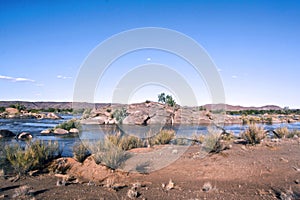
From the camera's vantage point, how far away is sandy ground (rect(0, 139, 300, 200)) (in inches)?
284

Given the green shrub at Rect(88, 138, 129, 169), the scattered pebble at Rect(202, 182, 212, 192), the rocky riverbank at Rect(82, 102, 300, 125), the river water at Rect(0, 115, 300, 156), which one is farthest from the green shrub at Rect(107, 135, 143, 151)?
the rocky riverbank at Rect(82, 102, 300, 125)

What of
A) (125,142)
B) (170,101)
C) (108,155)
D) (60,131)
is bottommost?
(60,131)

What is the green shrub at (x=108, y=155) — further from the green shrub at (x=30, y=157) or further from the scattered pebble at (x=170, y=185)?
the scattered pebble at (x=170, y=185)

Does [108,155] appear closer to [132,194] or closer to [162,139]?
[132,194]

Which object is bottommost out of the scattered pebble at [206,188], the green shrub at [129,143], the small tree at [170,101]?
the scattered pebble at [206,188]

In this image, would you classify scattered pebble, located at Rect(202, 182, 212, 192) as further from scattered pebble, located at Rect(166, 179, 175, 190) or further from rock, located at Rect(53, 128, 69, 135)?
rock, located at Rect(53, 128, 69, 135)

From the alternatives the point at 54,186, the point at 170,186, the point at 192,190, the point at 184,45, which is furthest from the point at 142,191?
the point at 184,45

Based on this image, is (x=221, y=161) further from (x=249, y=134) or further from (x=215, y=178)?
(x=249, y=134)

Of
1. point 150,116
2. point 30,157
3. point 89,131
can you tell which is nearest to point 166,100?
point 150,116

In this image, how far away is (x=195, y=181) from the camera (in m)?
8.74

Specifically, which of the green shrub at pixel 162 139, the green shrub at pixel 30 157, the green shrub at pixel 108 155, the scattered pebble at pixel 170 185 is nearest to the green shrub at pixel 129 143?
the green shrub at pixel 162 139

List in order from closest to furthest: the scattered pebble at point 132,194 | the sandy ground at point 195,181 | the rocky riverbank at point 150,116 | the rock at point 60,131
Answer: the scattered pebble at point 132,194, the sandy ground at point 195,181, the rock at point 60,131, the rocky riverbank at point 150,116

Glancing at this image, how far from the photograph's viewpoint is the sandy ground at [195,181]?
7203mm

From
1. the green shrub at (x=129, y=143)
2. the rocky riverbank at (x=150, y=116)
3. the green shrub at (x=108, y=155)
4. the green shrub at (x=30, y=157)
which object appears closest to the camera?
the green shrub at (x=30, y=157)
